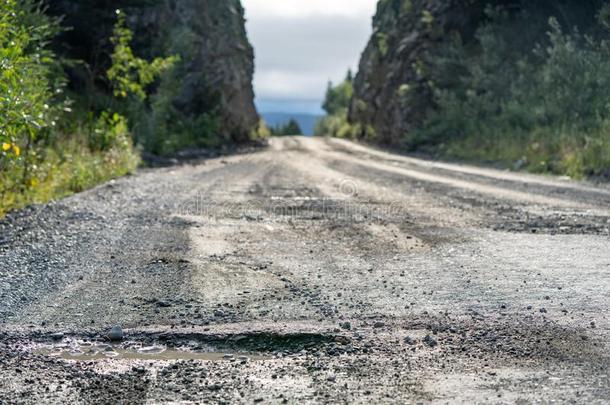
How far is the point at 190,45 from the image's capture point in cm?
2508

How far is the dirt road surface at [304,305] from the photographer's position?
297 centimetres

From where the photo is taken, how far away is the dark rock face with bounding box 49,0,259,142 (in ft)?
59.7

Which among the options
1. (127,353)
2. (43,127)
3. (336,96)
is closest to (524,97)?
(43,127)

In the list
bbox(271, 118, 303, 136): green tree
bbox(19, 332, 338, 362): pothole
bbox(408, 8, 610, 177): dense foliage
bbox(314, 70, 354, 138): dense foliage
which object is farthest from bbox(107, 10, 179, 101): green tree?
bbox(271, 118, 303, 136): green tree

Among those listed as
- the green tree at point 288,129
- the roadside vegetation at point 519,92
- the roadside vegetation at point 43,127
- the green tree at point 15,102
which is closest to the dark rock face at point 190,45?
the roadside vegetation at point 43,127

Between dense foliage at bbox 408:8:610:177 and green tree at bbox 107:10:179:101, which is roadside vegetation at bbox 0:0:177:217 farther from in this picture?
dense foliage at bbox 408:8:610:177

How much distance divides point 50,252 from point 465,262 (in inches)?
121

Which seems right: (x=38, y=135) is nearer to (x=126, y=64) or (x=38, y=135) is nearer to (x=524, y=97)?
(x=126, y=64)

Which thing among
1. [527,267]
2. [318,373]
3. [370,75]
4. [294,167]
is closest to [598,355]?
[318,373]

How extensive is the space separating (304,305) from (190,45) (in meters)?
22.0

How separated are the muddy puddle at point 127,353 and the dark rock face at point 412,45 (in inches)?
825

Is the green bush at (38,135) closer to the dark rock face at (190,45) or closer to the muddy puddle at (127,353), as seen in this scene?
the dark rock face at (190,45)

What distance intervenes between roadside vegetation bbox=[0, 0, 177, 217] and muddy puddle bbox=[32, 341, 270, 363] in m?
3.35

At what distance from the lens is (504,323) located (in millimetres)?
3760
